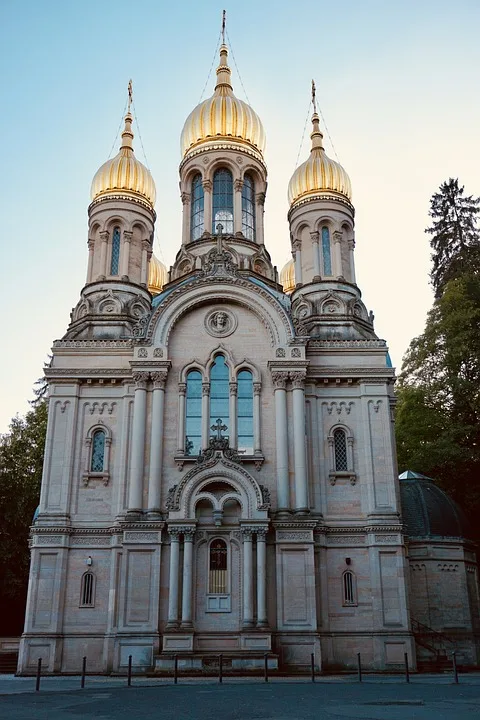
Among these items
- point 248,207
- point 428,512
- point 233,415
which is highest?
point 248,207

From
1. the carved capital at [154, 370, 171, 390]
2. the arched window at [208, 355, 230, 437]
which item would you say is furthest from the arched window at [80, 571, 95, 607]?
the carved capital at [154, 370, 171, 390]

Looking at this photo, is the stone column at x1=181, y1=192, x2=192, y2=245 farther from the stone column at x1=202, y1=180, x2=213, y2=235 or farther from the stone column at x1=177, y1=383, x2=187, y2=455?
the stone column at x1=177, y1=383, x2=187, y2=455

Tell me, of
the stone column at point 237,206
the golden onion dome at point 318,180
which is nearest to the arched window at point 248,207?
the stone column at point 237,206

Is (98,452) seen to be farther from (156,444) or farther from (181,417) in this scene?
(181,417)

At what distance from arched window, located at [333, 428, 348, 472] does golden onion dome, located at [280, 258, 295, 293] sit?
62.0ft

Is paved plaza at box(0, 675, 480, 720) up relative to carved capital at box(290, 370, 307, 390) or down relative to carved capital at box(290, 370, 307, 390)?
down

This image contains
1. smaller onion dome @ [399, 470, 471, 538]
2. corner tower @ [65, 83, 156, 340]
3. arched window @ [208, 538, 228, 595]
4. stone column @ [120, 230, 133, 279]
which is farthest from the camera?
stone column @ [120, 230, 133, 279]

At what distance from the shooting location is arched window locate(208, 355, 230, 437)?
30.0 meters

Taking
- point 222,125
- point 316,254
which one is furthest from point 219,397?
point 222,125

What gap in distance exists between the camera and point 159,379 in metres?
30.3

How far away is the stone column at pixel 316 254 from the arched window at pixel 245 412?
23.4ft

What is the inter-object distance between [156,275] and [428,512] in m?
23.3

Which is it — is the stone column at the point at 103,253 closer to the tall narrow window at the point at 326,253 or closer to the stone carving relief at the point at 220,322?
the stone carving relief at the point at 220,322

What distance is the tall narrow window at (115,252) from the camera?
36.3 meters
